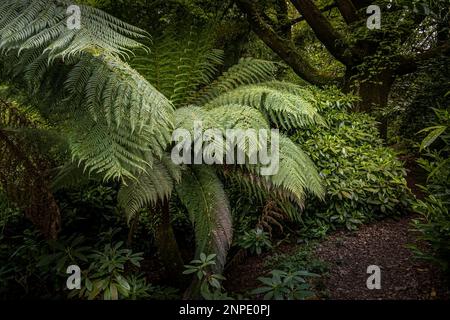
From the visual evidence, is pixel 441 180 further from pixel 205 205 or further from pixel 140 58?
pixel 140 58

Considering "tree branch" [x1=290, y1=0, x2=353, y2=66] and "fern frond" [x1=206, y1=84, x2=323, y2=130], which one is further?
"tree branch" [x1=290, y1=0, x2=353, y2=66]

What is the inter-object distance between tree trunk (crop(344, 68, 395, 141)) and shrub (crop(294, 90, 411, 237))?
2.46 feet

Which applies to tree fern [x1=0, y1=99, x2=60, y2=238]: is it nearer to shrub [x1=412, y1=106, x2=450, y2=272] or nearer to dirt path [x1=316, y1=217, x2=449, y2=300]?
dirt path [x1=316, y1=217, x2=449, y2=300]

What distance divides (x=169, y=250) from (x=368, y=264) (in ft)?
4.26

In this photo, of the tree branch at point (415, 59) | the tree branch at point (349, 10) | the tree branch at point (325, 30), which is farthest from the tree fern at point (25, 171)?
the tree branch at point (415, 59)

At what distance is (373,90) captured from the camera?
3.72 metres

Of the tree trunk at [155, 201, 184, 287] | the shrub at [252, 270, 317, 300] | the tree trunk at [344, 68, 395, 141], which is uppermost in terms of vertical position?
the tree trunk at [344, 68, 395, 141]

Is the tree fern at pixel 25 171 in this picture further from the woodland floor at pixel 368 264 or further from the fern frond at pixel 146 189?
the woodland floor at pixel 368 264

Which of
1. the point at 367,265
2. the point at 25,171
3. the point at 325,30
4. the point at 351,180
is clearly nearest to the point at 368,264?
the point at 367,265

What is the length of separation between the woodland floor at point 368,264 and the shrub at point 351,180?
11 centimetres

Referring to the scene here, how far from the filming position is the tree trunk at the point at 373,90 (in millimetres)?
3666

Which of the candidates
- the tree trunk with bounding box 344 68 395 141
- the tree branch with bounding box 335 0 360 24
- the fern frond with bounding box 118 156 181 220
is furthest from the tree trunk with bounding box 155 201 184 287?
the tree branch with bounding box 335 0 360 24

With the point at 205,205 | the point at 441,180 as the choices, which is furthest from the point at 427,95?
the point at 205,205

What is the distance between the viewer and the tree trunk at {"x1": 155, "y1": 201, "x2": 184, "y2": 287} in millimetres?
2424
